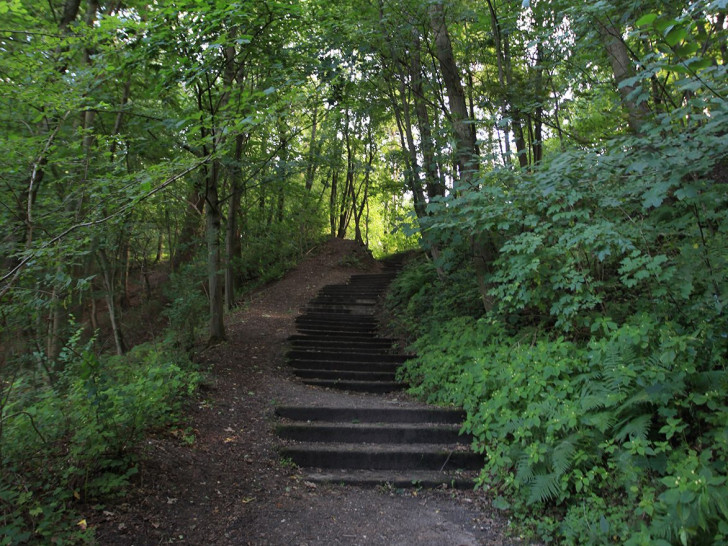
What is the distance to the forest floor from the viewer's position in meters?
3.15

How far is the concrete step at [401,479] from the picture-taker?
14.2 feet

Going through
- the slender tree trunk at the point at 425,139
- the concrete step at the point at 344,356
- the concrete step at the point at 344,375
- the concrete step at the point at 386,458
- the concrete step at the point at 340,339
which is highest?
the slender tree trunk at the point at 425,139

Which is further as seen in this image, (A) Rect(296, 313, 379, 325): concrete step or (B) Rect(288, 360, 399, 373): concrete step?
(A) Rect(296, 313, 379, 325): concrete step

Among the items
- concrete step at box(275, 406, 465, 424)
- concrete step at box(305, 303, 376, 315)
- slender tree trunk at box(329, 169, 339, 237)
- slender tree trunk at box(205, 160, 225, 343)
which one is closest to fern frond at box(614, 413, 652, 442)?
concrete step at box(275, 406, 465, 424)

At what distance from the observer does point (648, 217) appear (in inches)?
189

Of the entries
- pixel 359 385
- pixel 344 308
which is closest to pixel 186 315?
pixel 359 385

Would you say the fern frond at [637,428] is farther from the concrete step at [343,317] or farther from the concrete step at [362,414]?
the concrete step at [343,317]

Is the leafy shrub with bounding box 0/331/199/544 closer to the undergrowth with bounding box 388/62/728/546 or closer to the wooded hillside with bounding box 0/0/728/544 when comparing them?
the wooded hillside with bounding box 0/0/728/544

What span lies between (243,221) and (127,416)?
506 inches

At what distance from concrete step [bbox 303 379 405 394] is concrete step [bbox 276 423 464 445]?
1.81 metres

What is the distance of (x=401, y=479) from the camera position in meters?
4.38

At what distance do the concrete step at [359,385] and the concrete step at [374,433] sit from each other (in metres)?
1.81

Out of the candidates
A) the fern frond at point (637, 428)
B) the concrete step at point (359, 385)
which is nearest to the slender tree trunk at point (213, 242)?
the concrete step at point (359, 385)

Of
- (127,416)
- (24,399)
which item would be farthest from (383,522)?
(24,399)
